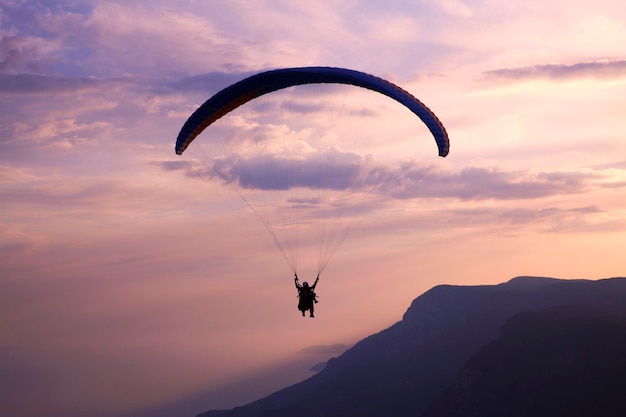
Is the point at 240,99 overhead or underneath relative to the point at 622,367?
overhead

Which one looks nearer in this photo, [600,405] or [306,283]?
[306,283]

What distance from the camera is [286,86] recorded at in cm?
4944

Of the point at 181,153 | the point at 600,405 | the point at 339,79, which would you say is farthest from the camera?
the point at 600,405

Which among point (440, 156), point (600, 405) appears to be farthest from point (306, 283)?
point (600, 405)

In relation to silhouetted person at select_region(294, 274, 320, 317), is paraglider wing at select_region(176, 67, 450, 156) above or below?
above

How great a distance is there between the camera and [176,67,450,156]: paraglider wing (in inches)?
1809

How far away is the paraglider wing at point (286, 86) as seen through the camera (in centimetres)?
4594

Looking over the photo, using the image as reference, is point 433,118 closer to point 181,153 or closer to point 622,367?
point 181,153

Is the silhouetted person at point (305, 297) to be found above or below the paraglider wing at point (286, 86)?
below

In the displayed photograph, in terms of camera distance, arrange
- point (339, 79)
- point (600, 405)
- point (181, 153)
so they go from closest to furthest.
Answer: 1. point (339, 79)
2. point (181, 153)
3. point (600, 405)

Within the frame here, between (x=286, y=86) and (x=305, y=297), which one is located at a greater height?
(x=286, y=86)

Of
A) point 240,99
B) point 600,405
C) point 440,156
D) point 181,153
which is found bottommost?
point 600,405

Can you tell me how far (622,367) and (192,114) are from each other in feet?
621

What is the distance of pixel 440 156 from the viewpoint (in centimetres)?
4700
